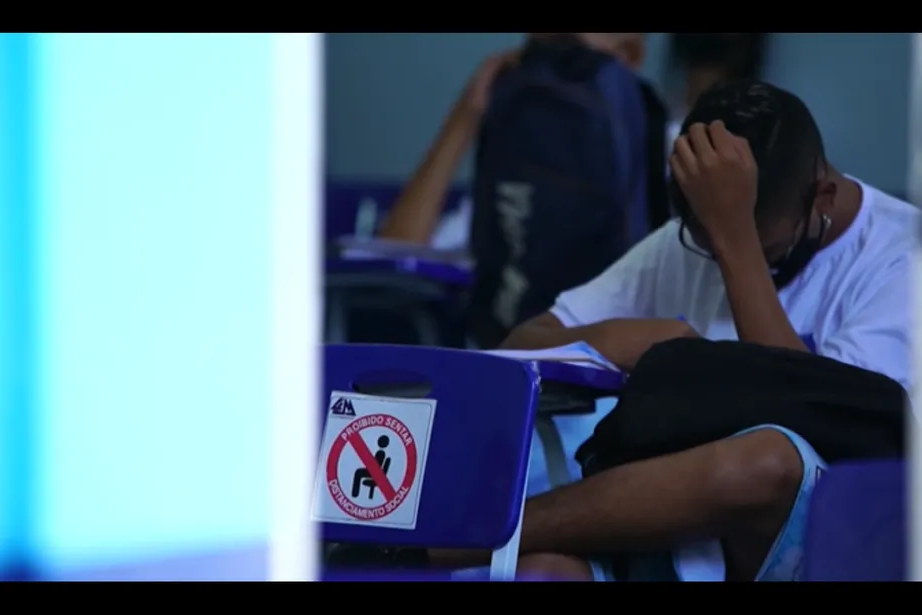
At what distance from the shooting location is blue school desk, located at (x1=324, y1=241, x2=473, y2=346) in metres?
2.82

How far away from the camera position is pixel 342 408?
152 cm

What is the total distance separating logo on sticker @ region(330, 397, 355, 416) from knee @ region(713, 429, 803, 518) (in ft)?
1.37

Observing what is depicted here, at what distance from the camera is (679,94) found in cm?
246

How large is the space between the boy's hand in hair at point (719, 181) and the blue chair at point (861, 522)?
62 cm

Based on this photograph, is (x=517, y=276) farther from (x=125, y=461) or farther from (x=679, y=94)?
(x=125, y=461)

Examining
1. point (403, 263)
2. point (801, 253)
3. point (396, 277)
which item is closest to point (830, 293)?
point (801, 253)

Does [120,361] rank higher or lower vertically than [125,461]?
higher

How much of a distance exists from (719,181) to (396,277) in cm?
136

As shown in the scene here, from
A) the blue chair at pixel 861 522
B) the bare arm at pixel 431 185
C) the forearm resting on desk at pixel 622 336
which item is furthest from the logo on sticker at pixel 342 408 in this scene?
the bare arm at pixel 431 185

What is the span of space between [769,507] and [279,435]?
0.62 metres

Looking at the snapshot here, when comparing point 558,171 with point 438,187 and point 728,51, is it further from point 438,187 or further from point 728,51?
point 438,187

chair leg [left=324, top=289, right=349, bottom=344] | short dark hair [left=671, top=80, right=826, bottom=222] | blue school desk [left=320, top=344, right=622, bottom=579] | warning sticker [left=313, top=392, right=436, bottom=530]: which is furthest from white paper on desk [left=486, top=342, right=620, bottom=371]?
chair leg [left=324, top=289, right=349, bottom=344]

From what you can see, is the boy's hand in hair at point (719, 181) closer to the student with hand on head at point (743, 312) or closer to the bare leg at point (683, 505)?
the student with hand on head at point (743, 312)
